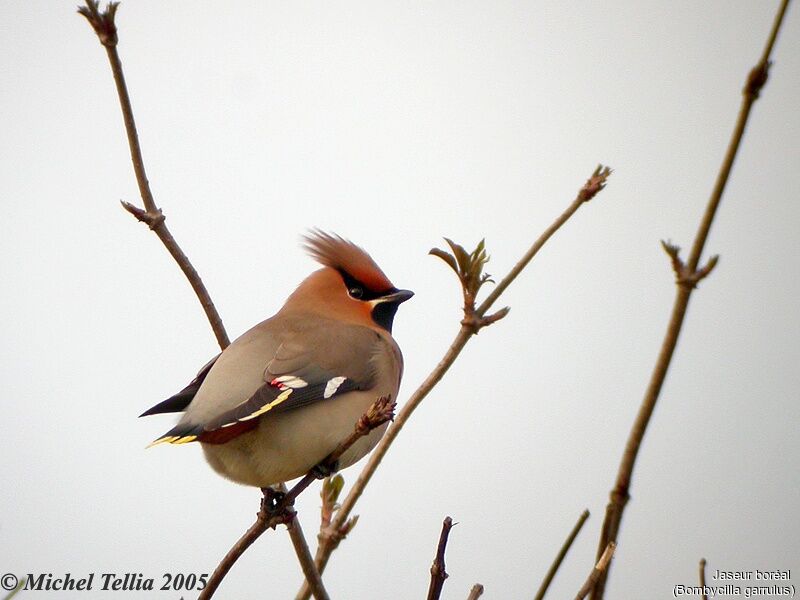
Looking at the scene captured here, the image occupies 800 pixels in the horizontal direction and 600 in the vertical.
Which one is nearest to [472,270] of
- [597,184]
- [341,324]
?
[597,184]

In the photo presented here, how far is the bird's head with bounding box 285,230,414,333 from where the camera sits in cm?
452

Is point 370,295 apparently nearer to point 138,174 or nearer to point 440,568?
point 138,174

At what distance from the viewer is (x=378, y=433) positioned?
146 inches

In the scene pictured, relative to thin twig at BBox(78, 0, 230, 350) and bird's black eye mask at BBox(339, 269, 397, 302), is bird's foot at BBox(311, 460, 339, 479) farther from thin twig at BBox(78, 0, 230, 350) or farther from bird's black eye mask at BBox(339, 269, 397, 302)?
bird's black eye mask at BBox(339, 269, 397, 302)

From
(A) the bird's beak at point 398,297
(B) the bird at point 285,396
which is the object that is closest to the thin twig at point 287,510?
(B) the bird at point 285,396

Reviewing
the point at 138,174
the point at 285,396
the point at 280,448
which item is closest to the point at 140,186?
the point at 138,174

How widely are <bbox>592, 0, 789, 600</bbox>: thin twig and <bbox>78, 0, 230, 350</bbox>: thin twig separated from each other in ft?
5.40

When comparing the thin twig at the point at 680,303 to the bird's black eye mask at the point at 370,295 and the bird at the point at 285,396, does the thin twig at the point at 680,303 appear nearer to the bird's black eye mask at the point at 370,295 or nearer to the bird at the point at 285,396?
the bird at the point at 285,396

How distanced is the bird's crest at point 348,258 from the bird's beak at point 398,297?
71mm

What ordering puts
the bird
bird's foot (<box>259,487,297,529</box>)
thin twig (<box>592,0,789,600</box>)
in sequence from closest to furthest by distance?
thin twig (<box>592,0,789,600</box>)
bird's foot (<box>259,487,297,529</box>)
the bird

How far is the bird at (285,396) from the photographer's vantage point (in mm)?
3299

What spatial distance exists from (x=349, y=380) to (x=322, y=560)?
1.13m

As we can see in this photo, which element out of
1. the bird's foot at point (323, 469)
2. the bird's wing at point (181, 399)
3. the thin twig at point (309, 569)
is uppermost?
the bird's wing at point (181, 399)

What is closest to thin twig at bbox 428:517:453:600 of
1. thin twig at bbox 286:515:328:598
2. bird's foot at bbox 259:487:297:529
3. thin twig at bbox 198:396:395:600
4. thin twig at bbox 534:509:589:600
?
thin twig at bbox 534:509:589:600
